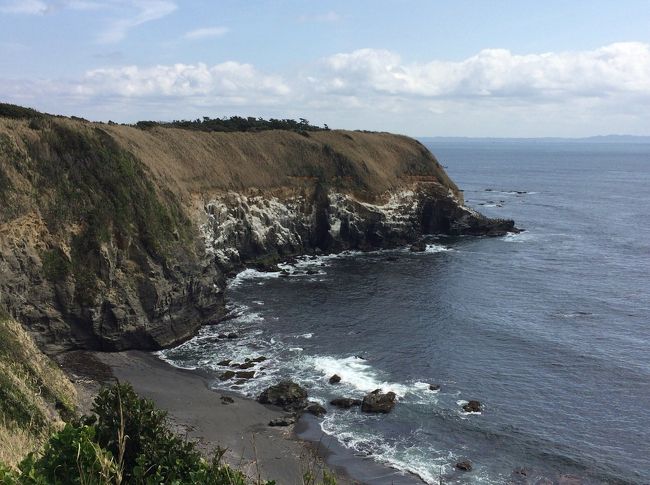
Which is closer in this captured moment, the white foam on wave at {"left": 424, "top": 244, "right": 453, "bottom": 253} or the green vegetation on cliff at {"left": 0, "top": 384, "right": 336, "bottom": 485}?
the green vegetation on cliff at {"left": 0, "top": 384, "right": 336, "bottom": 485}

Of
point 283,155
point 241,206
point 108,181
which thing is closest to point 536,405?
point 108,181

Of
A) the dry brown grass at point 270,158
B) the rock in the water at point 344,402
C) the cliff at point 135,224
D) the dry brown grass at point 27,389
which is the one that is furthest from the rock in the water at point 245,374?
the dry brown grass at point 270,158

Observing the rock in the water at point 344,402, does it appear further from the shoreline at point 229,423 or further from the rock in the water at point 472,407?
the rock in the water at point 472,407

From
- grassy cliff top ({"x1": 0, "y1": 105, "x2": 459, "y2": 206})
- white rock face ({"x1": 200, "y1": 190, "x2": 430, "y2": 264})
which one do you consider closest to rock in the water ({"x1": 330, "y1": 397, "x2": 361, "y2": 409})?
→ white rock face ({"x1": 200, "y1": 190, "x2": 430, "y2": 264})

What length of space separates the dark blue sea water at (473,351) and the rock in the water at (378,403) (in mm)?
666

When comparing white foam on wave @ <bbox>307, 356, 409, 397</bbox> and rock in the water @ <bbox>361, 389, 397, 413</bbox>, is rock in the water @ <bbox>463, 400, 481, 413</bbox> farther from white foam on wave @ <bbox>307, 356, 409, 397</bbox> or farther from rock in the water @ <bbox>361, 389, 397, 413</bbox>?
rock in the water @ <bbox>361, 389, 397, 413</bbox>

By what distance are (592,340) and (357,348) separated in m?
21.0

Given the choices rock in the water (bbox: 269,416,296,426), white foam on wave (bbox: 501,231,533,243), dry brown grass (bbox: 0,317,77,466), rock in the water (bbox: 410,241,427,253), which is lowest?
rock in the water (bbox: 269,416,296,426)

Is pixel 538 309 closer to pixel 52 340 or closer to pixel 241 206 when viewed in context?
pixel 241 206

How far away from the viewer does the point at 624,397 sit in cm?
4116

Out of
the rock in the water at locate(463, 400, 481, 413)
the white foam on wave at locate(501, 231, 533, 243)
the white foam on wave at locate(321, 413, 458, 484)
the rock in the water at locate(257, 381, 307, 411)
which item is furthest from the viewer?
the white foam on wave at locate(501, 231, 533, 243)

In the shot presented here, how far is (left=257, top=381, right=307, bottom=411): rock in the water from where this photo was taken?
40156mm

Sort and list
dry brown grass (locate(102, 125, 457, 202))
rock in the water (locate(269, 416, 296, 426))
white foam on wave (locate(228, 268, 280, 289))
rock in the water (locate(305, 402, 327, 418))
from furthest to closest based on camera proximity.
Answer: dry brown grass (locate(102, 125, 457, 202)) → white foam on wave (locate(228, 268, 280, 289)) → rock in the water (locate(305, 402, 327, 418)) → rock in the water (locate(269, 416, 296, 426))

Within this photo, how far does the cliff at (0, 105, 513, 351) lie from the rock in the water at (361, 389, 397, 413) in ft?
64.5
